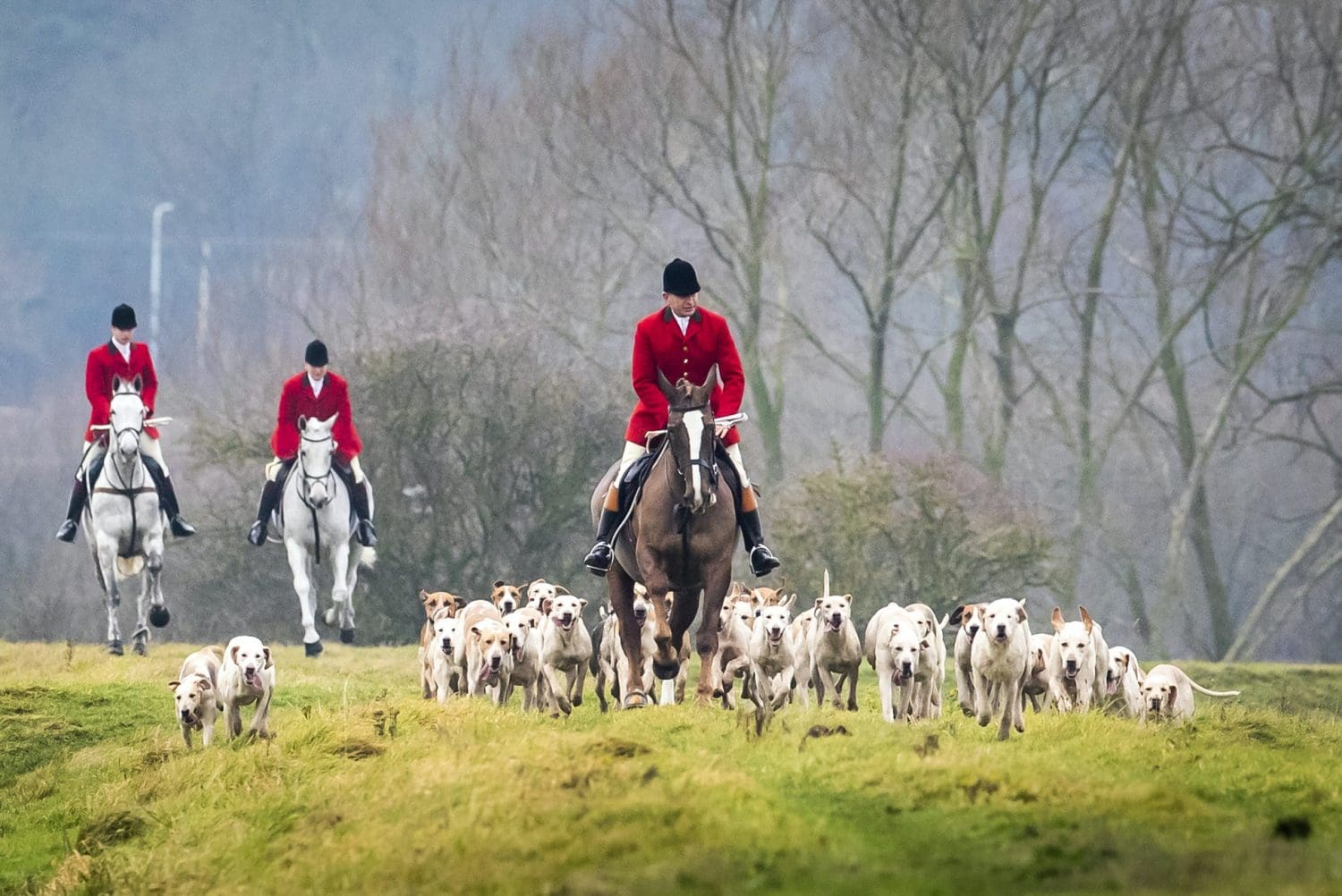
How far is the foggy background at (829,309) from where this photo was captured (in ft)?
88.4

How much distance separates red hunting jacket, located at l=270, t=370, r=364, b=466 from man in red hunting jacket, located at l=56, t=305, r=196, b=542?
129 centimetres

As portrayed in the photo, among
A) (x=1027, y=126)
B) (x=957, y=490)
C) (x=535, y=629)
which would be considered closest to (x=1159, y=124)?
(x=1027, y=126)

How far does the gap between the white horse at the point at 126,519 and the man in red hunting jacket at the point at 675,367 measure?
24.3ft

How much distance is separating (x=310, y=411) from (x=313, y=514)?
108 centimetres

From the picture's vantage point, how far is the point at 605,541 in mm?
13000

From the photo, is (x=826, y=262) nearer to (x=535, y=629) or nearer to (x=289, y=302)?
(x=289, y=302)

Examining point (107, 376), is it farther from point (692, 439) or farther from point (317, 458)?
point (692, 439)

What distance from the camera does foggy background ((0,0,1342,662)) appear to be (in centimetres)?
2695

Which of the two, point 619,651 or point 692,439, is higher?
point 692,439

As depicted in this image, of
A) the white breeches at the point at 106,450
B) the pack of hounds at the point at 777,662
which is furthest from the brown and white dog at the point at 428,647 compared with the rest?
the white breeches at the point at 106,450

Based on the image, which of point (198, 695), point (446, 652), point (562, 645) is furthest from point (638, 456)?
point (198, 695)

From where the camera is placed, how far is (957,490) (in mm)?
23766

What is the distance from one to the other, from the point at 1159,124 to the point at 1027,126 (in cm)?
244

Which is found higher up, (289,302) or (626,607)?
(289,302)
